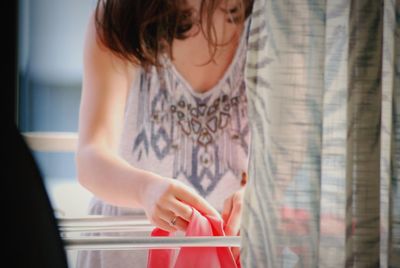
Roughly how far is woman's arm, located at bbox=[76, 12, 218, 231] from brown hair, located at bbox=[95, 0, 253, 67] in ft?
0.07

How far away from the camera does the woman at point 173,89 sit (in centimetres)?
108

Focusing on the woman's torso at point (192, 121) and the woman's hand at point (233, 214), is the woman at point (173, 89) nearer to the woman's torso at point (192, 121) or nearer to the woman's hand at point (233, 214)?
the woman's torso at point (192, 121)

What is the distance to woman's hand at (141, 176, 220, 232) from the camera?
35.5 inches

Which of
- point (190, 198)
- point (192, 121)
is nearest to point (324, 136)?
point (190, 198)

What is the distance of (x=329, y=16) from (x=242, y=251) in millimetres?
314

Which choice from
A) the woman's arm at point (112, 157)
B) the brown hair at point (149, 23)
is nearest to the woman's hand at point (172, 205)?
the woman's arm at point (112, 157)

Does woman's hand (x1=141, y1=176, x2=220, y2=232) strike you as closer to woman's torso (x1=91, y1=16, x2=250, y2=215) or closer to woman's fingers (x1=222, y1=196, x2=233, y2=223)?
woman's fingers (x1=222, y1=196, x2=233, y2=223)

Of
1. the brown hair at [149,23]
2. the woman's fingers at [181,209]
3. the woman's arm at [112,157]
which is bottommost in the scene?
the woman's fingers at [181,209]

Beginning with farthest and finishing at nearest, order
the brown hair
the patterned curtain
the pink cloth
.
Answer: the brown hair < the pink cloth < the patterned curtain

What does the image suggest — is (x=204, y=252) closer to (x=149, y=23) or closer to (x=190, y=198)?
(x=190, y=198)

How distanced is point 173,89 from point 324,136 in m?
0.39

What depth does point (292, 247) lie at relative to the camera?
31.0 inches

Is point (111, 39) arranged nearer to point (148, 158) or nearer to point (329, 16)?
point (148, 158)

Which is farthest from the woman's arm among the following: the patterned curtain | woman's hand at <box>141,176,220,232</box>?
the patterned curtain
